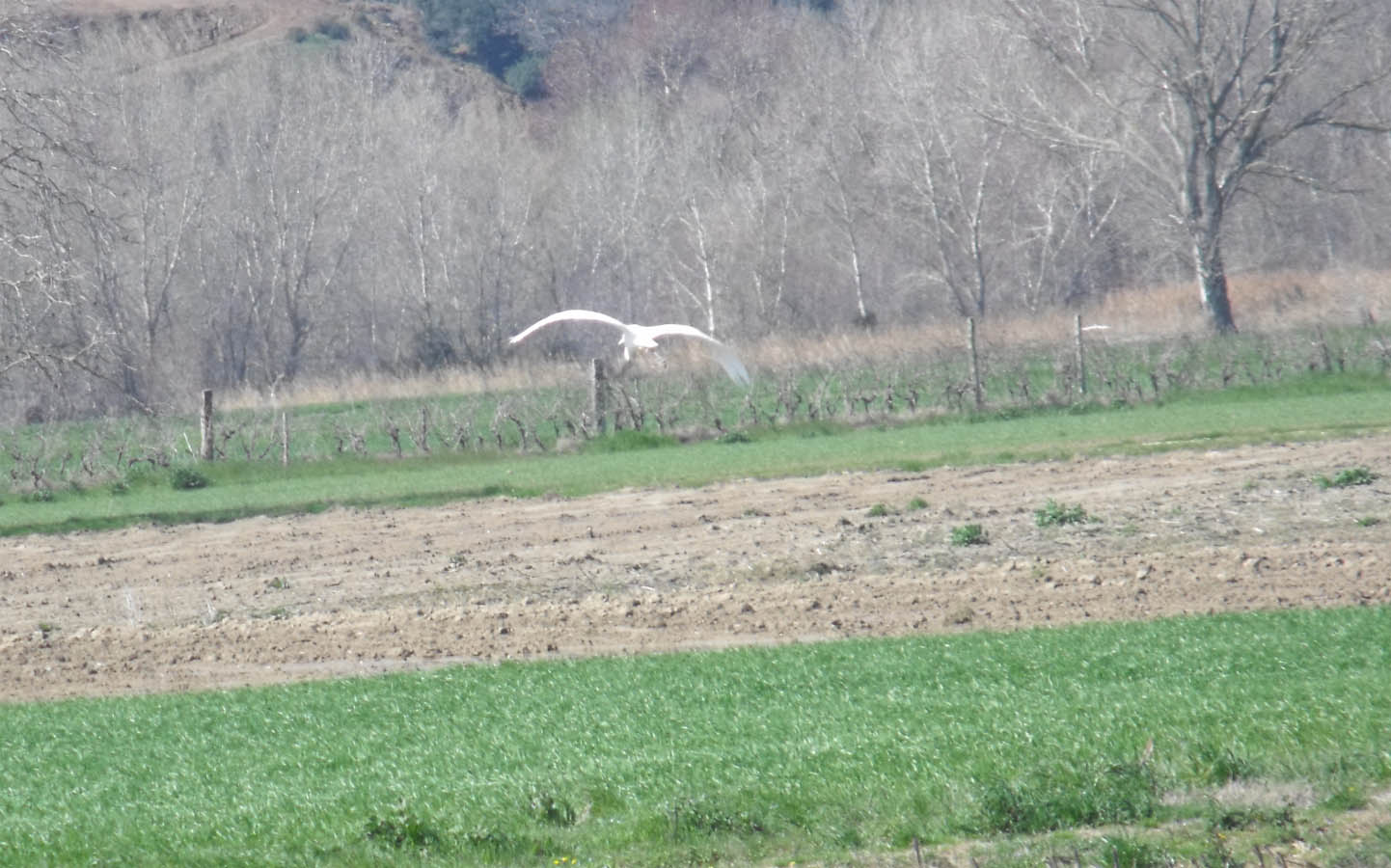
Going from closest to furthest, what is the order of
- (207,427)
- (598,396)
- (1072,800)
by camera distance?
1. (1072,800)
2. (207,427)
3. (598,396)

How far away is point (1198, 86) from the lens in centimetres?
4462

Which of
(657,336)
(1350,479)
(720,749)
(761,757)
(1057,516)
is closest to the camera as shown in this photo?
(761,757)

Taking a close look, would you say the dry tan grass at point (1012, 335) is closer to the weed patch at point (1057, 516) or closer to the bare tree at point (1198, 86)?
the bare tree at point (1198, 86)

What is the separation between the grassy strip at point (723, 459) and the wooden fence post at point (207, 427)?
152 centimetres

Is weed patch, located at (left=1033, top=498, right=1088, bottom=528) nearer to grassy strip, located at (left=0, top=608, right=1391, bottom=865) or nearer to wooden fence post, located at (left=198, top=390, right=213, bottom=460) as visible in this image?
grassy strip, located at (left=0, top=608, right=1391, bottom=865)

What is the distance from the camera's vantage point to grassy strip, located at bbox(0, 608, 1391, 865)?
6750 mm

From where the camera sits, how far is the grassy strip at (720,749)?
6750mm

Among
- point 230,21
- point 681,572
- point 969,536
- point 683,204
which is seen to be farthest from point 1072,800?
point 230,21

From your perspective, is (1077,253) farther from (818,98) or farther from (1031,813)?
(1031,813)

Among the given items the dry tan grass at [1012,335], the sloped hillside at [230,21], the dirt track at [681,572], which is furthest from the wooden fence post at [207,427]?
the sloped hillside at [230,21]

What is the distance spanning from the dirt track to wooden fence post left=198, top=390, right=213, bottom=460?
10.0m

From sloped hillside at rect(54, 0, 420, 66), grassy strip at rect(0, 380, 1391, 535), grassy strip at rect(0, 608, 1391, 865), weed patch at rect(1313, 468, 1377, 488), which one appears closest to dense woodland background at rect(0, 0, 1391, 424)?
sloped hillside at rect(54, 0, 420, 66)

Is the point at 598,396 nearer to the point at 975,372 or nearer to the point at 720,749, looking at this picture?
the point at 975,372

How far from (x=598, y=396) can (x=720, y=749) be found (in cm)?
2557
